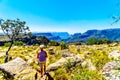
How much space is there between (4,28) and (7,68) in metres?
29.6

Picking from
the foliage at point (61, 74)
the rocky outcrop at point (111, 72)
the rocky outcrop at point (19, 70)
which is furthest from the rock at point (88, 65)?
the rocky outcrop at point (19, 70)

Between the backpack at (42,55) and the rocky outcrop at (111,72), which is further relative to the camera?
the backpack at (42,55)

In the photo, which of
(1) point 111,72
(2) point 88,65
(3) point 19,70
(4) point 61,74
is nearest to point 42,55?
(4) point 61,74

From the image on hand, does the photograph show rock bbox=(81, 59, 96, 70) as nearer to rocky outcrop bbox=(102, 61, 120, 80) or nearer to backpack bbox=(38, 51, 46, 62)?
rocky outcrop bbox=(102, 61, 120, 80)

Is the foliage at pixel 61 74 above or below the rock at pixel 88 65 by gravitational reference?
below

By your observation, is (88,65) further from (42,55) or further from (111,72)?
(42,55)

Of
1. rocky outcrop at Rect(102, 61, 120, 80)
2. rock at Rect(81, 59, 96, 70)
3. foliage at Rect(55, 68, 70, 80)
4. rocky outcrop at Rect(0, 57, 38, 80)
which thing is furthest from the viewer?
rocky outcrop at Rect(0, 57, 38, 80)

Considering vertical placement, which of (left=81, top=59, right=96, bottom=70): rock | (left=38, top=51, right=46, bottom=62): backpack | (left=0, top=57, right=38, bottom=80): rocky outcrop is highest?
(left=38, top=51, right=46, bottom=62): backpack

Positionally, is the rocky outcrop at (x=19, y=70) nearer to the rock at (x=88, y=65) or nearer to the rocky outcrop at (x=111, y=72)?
the rock at (x=88, y=65)

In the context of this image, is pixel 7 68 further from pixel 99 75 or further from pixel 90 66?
pixel 99 75

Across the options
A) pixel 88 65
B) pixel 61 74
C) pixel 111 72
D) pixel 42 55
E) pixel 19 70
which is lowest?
pixel 19 70

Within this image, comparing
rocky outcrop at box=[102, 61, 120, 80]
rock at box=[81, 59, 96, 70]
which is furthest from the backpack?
rocky outcrop at box=[102, 61, 120, 80]

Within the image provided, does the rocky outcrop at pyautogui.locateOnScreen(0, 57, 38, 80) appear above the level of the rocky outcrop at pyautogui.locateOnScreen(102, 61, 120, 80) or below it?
below

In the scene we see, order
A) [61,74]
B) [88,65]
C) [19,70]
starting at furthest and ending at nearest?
[19,70] < [88,65] < [61,74]
